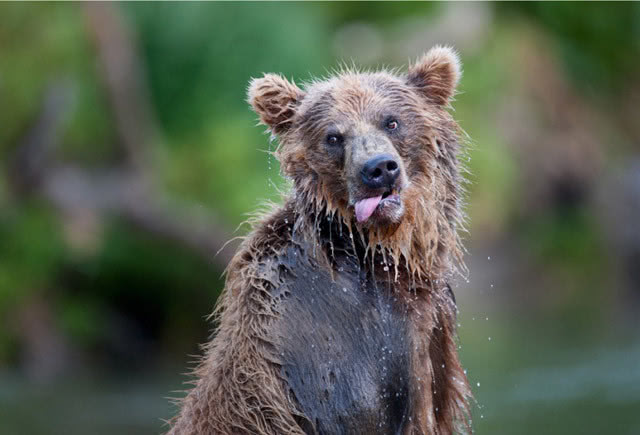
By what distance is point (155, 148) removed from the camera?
59.1ft

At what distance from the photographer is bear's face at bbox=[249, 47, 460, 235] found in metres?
5.25

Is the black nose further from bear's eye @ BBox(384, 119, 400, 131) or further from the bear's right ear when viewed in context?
the bear's right ear

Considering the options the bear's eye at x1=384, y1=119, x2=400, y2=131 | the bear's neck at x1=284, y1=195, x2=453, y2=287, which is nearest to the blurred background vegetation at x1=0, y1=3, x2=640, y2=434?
the bear's neck at x1=284, y1=195, x2=453, y2=287

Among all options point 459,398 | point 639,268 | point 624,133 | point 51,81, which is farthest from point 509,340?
point 624,133

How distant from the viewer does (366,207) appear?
5.21 meters

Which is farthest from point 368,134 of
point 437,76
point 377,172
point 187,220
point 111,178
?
point 111,178

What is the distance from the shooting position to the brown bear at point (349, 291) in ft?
17.0

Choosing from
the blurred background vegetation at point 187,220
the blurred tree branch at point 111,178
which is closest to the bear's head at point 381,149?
the blurred background vegetation at point 187,220

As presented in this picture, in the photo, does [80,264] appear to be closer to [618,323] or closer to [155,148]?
[155,148]

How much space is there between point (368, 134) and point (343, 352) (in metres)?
1.06

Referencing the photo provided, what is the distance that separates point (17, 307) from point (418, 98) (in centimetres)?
1090

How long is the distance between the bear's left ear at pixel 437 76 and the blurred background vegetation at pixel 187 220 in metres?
5.81

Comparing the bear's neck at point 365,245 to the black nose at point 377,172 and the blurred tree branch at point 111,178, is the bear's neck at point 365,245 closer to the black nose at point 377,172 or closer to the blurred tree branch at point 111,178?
the black nose at point 377,172

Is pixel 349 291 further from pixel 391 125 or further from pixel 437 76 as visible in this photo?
pixel 437 76
